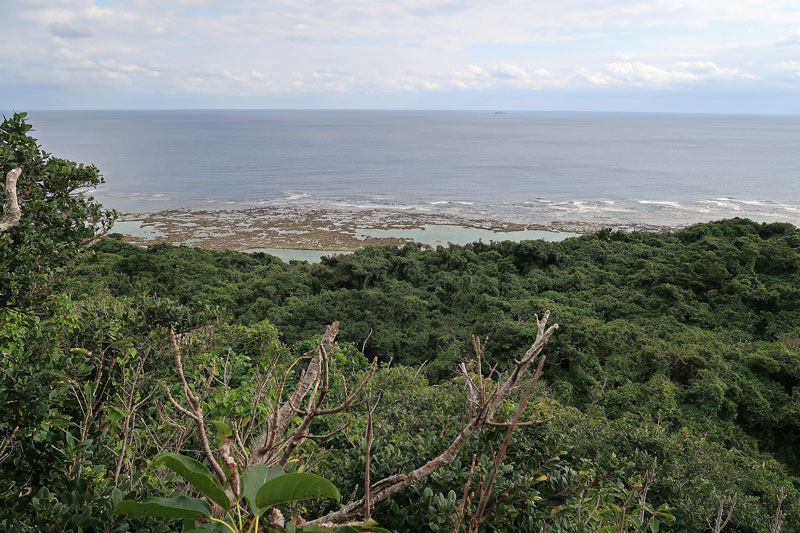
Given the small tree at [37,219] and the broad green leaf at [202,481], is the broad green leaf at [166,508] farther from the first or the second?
the small tree at [37,219]

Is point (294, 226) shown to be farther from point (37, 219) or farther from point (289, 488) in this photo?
point (289, 488)

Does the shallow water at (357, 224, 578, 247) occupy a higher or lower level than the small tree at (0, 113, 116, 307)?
lower

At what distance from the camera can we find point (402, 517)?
2.98 meters

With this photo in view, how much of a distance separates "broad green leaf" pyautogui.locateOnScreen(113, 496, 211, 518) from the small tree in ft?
12.8

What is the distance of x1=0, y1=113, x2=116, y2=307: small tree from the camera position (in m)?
4.57

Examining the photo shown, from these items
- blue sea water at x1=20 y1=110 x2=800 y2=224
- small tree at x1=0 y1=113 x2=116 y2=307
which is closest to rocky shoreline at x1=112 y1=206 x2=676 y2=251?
blue sea water at x1=20 y1=110 x2=800 y2=224

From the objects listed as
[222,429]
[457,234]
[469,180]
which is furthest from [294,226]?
[222,429]

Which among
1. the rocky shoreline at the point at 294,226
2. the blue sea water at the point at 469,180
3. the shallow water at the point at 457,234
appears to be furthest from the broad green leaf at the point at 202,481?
the blue sea water at the point at 469,180

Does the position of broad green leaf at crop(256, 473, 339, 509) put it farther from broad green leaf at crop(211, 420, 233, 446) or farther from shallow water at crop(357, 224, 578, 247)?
shallow water at crop(357, 224, 578, 247)

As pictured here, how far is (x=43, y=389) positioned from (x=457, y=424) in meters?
3.14

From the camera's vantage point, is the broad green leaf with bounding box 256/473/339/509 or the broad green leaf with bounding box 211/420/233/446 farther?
the broad green leaf with bounding box 211/420/233/446

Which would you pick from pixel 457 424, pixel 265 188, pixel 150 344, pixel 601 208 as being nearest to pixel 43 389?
pixel 150 344

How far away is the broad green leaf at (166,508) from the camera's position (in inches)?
52.7

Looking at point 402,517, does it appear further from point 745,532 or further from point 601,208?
point 601,208
